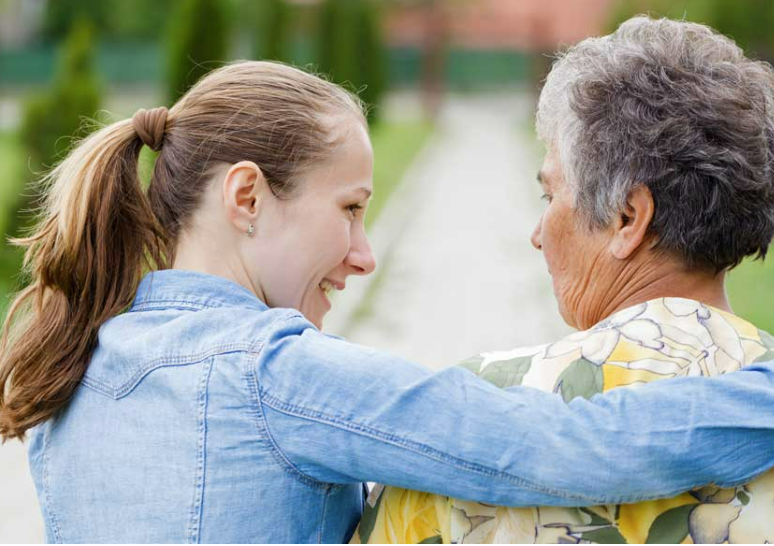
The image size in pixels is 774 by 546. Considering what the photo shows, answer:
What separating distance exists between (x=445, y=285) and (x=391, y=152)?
43.8ft

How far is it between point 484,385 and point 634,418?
0.81 feet

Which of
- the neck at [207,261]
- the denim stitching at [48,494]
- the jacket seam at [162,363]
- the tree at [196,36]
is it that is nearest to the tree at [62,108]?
the tree at [196,36]

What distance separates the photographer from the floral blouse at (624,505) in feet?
5.77

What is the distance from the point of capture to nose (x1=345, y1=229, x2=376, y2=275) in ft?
7.58

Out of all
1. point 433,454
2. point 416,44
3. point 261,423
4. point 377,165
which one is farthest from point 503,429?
point 416,44

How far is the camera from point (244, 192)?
2074mm

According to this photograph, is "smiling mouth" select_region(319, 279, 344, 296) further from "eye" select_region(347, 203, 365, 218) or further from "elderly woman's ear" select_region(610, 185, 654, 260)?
"elderly woman's ear" select_region(610, 185, 654, 260)

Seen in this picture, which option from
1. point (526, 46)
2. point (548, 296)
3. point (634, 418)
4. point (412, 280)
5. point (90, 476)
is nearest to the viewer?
point (634, 418)

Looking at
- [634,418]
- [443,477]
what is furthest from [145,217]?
[634,418]

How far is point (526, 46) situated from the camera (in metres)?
53.4

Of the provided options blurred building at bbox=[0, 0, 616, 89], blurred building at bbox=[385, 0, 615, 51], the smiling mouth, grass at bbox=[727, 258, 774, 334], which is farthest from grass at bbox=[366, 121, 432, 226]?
blurred building at bbox=[385, 0, 615, 51]

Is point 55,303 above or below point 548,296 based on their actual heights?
above

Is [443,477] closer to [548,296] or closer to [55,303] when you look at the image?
[55,303]

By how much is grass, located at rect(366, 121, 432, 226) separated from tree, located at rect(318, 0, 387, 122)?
3.69 feet
